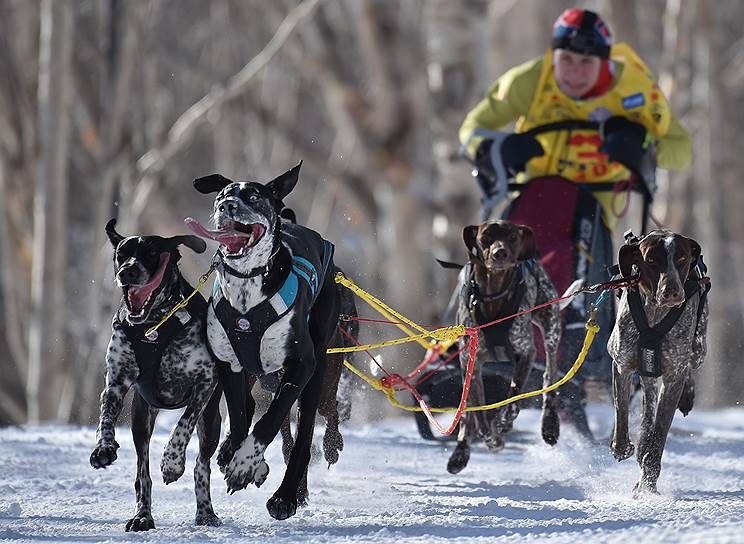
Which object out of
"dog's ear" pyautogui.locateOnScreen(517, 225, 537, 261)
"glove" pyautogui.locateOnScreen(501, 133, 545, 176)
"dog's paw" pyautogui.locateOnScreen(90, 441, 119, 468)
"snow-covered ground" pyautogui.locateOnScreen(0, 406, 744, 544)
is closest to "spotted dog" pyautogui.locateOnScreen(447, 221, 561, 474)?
"dog's ear" pyautogui.locateOnScreen(517, 225, 537, 261)

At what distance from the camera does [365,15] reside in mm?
15711

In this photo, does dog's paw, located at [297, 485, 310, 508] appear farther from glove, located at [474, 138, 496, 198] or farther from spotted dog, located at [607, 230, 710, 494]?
glove, located at [474, 138, 496, 198]

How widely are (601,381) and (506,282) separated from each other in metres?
1.04

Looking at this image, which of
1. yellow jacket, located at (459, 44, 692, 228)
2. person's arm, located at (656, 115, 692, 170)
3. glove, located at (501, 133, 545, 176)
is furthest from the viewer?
person's arm, located at (656, 115, 692, 170)

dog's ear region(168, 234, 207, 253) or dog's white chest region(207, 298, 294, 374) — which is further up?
dog's ear region(168, 234, 207, 253)

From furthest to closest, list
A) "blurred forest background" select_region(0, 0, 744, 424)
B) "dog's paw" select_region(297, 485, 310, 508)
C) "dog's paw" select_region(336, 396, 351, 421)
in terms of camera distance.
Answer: "blurred forest background" select_region(0, 0, 744, 424) → "dog's paw" select_region(336, 396, 351, 421) → "dog's paw" select_region(297, 485, 310, 508)

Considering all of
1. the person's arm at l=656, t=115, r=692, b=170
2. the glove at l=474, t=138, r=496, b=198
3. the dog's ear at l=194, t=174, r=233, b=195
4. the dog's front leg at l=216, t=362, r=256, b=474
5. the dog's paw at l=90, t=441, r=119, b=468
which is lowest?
the dog's paw at l=90, t=441, r=119, b=468

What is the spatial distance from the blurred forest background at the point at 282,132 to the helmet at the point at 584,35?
1905 millimetres

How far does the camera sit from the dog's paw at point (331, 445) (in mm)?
5766

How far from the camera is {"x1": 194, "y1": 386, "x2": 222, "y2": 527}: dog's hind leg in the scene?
15.8 ft

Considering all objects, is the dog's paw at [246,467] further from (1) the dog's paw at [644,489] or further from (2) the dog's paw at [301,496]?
(1) the dog's paw at [644,489]

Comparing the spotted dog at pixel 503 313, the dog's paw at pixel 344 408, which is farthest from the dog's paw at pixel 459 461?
the dog's paw at pixel 344 408

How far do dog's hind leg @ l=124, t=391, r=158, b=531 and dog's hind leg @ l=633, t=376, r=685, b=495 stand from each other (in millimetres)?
1878

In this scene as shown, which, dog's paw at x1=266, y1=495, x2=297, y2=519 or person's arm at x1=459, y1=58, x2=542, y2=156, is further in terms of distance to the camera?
person's arm at x1=459, y1=58, x2=542, y2=156
